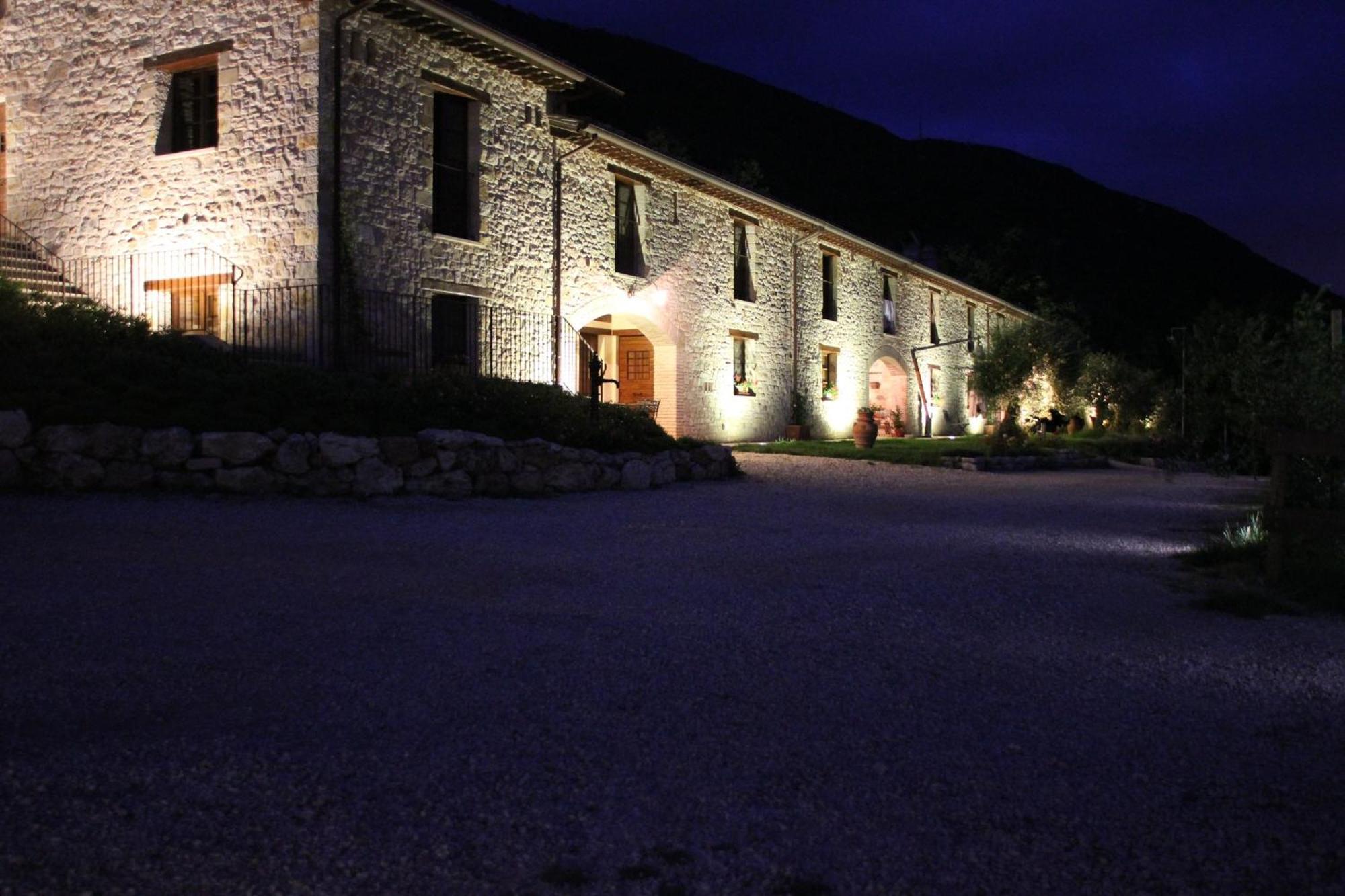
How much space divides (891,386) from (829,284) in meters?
5.56

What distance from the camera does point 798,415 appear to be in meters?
22.7

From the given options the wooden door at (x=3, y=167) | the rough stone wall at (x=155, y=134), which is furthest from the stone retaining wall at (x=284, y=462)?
the wooden door at (x=3, y=167)

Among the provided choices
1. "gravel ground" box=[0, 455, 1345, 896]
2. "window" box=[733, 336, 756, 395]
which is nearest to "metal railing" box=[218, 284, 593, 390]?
"gravel ground" box=[0, 455, 1345, 896]

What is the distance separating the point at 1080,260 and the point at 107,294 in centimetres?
9088

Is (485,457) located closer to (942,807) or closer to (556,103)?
(942,807)

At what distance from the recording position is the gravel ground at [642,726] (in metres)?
2.20

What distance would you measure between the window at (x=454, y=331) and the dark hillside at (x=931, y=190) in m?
40.7

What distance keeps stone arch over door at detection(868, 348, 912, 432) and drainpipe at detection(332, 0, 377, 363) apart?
19182 millimetres

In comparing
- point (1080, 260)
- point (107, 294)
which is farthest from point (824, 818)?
point (1080, 260)

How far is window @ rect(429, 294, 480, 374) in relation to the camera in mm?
13742

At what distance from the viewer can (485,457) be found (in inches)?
384

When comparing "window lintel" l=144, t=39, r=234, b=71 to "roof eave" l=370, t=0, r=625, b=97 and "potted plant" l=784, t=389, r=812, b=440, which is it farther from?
"potted plant" l=784, t=389, r=812, b=440

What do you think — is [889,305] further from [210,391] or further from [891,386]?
[210,391]

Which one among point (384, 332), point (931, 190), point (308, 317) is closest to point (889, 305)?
point (384, 332)
